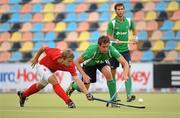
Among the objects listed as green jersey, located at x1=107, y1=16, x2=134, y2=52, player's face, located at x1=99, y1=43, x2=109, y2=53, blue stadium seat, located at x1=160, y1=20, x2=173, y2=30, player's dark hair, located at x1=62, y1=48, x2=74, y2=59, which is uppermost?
blue stadium seat, located at x1=160, y1=20, x2=173, y2=30

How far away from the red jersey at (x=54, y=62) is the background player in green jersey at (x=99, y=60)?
15 cm

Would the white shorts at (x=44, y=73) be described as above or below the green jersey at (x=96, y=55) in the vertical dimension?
below

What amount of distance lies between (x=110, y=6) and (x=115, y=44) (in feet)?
26.7

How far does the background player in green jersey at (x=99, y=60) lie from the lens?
37.0 feet

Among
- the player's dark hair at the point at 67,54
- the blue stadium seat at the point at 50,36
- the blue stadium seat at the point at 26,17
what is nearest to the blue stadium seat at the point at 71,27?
the blue stadium seat at the point at 50,36

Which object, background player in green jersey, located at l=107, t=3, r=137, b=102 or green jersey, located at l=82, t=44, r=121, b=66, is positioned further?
background player in green jersey, located at l=107, t=3, r=137, b=102

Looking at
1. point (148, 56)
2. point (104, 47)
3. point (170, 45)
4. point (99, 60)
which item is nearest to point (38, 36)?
point (148, 56)

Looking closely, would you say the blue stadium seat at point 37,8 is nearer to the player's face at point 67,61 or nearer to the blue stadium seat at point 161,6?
the blue stadium seat at point 161,6

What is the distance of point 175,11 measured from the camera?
21.0 m

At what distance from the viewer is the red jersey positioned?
1140 centimetres

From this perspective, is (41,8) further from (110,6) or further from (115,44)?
(115,44)

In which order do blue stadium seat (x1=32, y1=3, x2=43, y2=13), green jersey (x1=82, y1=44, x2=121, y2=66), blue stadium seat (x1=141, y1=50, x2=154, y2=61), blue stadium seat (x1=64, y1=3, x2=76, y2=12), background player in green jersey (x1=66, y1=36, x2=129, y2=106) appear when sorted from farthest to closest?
1. blue stadium seat (x1=32, y1=3, x2=43, y2=13)
2. blue stadium seat (x1=64, y1=3, x2=76, y2=12)
3. blue stadium seat (x1=141, y1=50, x2=154, y2=61)
4. green jersey (x1=82, y1=44, x2=121, y2=66)
5. background player in green jersey (x1=66, y1=36, x2=129, y2=106)

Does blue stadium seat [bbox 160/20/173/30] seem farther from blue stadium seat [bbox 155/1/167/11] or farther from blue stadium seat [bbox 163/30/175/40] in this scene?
blue stadium seat [bbox 155/1/167/11]

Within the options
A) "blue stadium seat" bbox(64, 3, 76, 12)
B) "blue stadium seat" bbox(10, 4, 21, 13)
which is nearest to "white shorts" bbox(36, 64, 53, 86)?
"blue stadium seat" bbox(64, 3, 76, 12)
